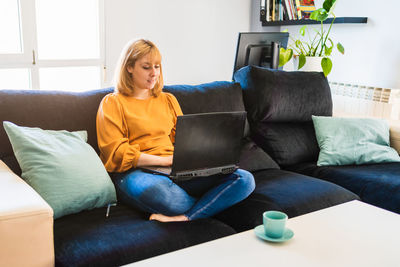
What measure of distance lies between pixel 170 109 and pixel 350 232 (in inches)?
41.9

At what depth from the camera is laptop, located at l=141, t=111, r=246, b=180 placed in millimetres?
1607

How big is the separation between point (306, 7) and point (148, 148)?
246cm

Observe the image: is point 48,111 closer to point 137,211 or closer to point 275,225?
point 137,211

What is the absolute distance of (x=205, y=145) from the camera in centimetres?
167

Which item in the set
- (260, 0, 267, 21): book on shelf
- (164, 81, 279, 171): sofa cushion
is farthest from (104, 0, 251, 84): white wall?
(164, 81, 279, 171): sofa cushion

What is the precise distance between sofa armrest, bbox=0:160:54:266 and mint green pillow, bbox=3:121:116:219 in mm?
232

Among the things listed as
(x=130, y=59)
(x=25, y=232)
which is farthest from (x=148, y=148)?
(x=25, y=232)

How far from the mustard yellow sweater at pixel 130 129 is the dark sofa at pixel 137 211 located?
0.10 metres

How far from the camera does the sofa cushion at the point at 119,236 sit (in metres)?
1.33

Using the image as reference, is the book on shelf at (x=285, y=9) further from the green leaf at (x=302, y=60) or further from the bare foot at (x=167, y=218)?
the bare foot at (x=167, y=218)

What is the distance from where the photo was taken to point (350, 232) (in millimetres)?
1369

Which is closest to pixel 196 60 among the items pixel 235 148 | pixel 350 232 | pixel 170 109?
pixel 170 109

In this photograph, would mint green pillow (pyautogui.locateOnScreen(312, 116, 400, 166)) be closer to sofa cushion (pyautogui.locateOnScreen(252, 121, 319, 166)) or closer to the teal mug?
sofa cushion (pyautogui.locateOnScreen(252, 121, 319, 166))

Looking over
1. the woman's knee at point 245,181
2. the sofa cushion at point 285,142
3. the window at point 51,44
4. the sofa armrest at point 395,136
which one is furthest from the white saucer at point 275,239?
the window at point 51,44
